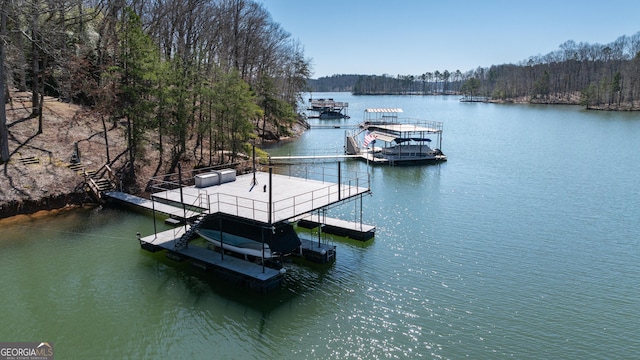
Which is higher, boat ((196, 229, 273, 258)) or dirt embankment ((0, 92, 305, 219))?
dirt embankment ((0, 92, 305, 219))

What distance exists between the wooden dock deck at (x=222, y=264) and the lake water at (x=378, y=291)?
511 millimetres

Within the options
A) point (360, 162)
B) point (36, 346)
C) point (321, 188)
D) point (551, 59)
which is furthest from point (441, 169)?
point (551, 59)

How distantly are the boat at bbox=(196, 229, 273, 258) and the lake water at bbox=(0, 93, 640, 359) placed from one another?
187 centimetres

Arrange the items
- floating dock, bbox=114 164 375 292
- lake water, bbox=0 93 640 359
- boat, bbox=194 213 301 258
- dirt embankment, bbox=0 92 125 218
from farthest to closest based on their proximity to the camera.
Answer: dirt embankment, bbox=0 92 125 218 < boat, bbox=194 213 301 258 < floating dock, bbox=114 164 375 292 < lake water, bbox=0 93 640 359

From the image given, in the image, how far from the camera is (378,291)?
18.5 m

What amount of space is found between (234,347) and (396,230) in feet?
46.2

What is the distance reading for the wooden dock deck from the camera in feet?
60.3

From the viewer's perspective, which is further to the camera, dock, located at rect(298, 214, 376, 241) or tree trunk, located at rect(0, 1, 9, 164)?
tree trunk, located at rect(0, 1, 9, 164)

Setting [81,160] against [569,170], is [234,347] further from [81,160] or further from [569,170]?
[569,170]

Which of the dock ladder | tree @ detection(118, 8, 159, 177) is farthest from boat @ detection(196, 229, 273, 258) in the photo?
tree @ detection(118, 8, 159, 177)

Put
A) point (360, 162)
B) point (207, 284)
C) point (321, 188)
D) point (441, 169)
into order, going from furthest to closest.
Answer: point (360, 162) → point (441, 169) → point (321, 188) → point (207, 284)

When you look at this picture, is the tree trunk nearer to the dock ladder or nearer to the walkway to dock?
the walkway to dock

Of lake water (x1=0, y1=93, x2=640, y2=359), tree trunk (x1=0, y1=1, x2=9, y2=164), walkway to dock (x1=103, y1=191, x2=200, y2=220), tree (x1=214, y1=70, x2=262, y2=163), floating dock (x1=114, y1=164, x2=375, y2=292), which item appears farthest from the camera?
tree (x1=214, y1=70, x2=262, y2=163)

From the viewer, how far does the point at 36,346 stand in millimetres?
14570
